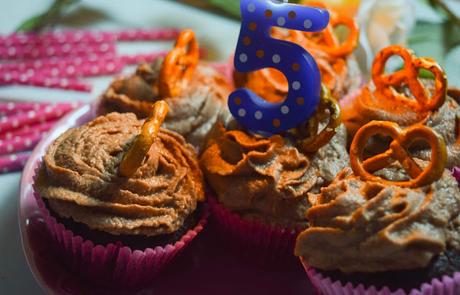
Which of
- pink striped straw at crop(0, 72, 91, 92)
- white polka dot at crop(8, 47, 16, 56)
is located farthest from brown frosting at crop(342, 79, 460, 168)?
white polka dot at crop(8, 47, 16, 56)

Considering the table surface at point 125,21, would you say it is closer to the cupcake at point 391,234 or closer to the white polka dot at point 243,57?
the white polka dot at point 243,57

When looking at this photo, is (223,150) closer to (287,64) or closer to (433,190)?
(287,64)

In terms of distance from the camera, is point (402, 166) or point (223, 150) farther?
point (223, 150)

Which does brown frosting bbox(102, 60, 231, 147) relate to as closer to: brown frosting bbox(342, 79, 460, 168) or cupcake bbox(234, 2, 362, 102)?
cupcake bbox(234, 2, 362, 102)

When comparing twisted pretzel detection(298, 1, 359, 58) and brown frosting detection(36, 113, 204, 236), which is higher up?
twisted pretzel detection(298, 1, 359, 58)

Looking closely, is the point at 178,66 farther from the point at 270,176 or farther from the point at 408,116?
the point at 408,116

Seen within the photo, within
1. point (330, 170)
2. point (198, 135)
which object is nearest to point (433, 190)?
point (330, 170)
